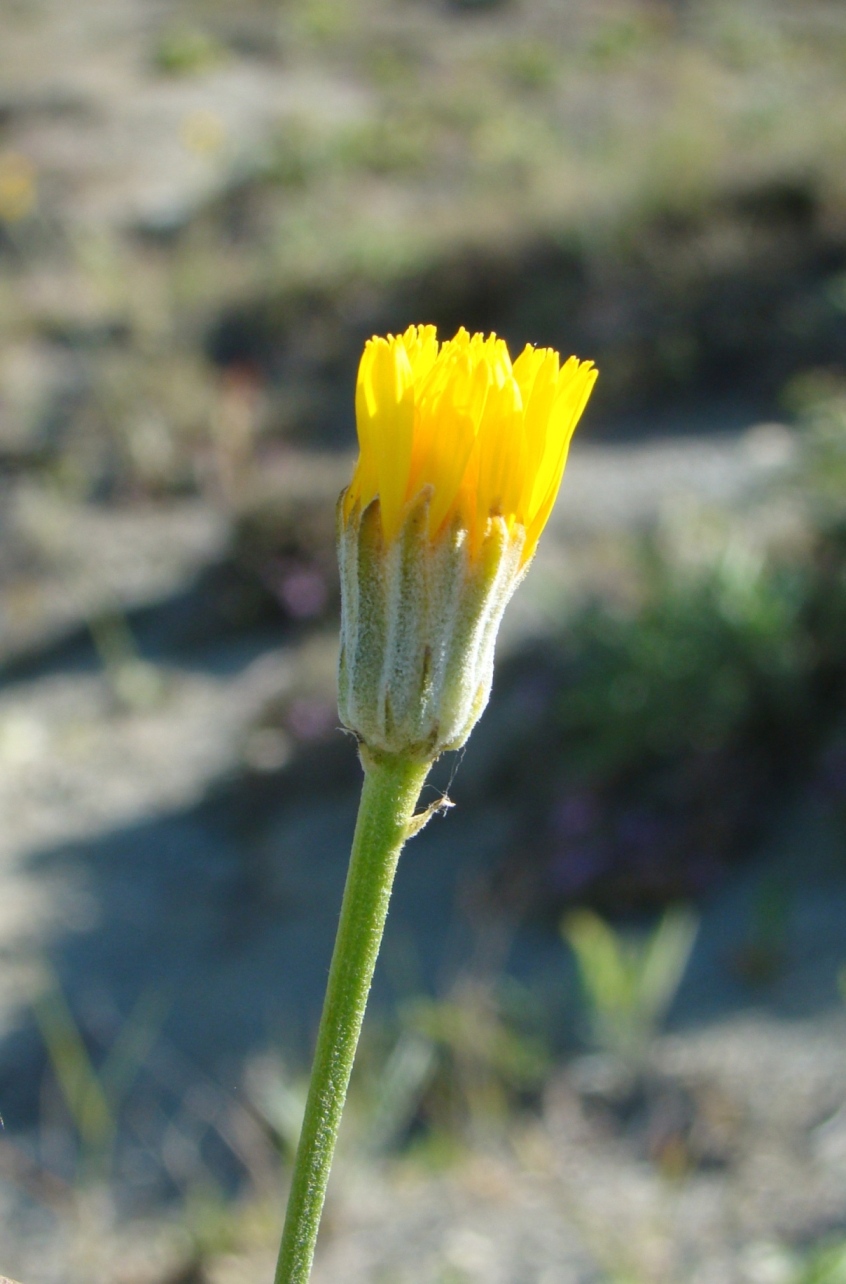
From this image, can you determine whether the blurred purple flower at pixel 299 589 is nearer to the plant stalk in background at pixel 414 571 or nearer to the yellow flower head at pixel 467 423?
the plant stalk in background at pixel 414 571

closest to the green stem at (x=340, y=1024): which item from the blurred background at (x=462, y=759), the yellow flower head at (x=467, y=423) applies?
the yellow flower head at (x=467, y=423)

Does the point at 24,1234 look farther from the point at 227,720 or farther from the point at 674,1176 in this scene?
the point at 227,720

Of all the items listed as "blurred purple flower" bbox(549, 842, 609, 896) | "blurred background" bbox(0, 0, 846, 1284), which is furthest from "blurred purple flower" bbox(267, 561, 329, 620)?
"blurred purple flower" bbox(549, 842, 609, 896)

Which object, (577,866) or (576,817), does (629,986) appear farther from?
(576,817)

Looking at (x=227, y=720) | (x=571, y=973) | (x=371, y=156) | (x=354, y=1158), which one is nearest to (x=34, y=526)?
(x=227, y=720)

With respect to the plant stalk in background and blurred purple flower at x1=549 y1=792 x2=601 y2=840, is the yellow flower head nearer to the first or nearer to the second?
the plant stalk in background

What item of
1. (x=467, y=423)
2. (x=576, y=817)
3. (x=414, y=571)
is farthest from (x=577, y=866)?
(x=467, y=423)
